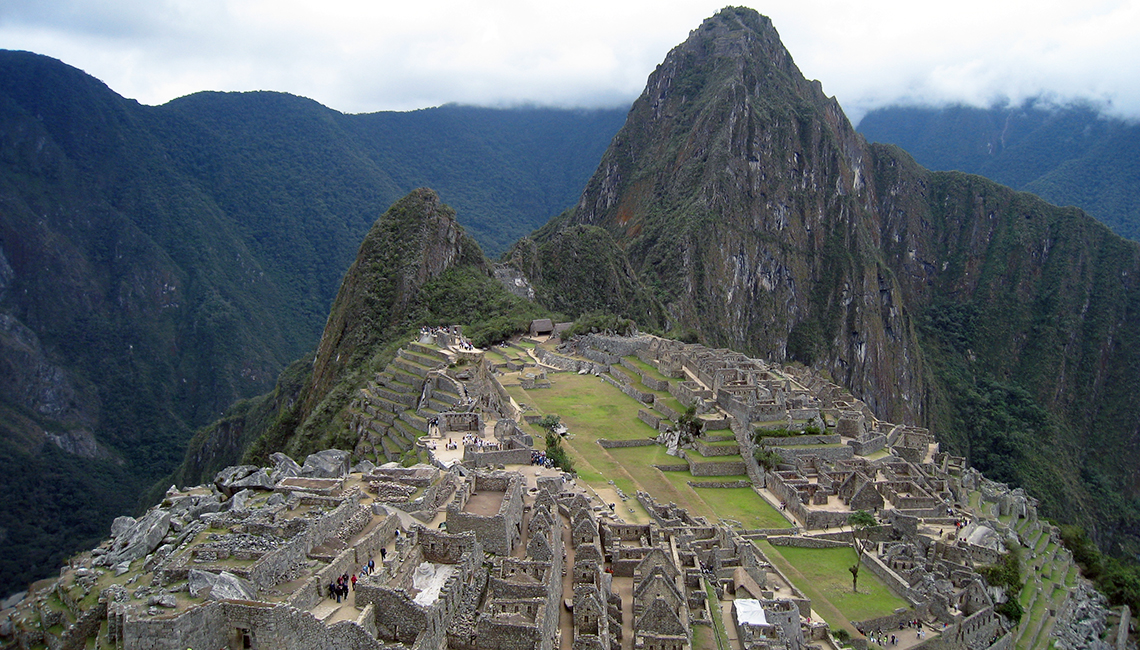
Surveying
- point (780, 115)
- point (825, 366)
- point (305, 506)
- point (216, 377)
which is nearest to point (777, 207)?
point (780, 115)

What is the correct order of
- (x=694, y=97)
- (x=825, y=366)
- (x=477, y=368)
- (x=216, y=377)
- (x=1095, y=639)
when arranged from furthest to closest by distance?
(x=694, y=97) → (x=825, y=366) → (x=216, y=377) → (x=477, y=368) → (x=1095, y=639)

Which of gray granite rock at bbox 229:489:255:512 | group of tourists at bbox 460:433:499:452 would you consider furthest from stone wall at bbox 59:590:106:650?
group of tourists at bbox 460:433:499:452

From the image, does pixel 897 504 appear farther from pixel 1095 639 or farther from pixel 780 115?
pixel 780 115

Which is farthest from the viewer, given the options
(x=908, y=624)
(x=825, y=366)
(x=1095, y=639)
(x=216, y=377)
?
(x=825, y=366)

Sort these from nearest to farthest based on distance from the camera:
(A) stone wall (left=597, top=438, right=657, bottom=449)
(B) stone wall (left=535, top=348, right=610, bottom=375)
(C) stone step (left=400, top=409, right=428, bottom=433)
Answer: (C) stone step (left=400, top=409, right=428, bottom=433) < (A) stone wall (left=597, top=438, right=657, bottom=449) < (B) stone wall (left=535, top=348, right=610, bottom=375)

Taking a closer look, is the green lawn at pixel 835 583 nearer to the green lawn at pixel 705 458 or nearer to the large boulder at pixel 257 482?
the green lawn at pixel 705 458

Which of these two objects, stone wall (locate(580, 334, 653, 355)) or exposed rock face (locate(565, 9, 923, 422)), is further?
exposed rock face (locate(565, 9, 923, 422))

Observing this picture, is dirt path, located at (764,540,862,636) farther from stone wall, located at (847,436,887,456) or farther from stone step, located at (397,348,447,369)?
stone step, located at (397,348,447,369)

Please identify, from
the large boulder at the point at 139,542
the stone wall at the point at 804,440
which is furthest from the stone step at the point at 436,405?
the large boulder at the point at 139,542
